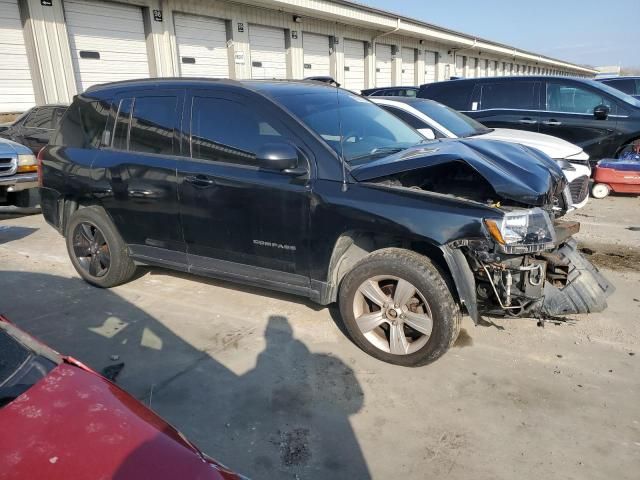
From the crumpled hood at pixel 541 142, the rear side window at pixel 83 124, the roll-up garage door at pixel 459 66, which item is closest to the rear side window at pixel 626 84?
the crumpled hood at pixel 541 142

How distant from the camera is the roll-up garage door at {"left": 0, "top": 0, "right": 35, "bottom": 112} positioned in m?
11.0

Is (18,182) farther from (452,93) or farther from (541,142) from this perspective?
(541,142)

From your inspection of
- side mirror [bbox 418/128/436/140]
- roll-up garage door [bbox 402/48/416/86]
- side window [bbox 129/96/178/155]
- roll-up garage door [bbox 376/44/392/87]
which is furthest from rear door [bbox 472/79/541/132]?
roll-up garage door [bbox 402/48/416/86]

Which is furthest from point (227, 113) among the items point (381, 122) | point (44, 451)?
point (44, 451)

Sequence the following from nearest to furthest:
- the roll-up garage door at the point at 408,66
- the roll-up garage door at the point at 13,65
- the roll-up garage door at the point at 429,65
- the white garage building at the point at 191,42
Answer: the roll-up garage door at the point at 13,65
the white garage building at the point at 191,42
the roll-up garage door at the point at 408,66
the roll-up garage door at the point at 429,65

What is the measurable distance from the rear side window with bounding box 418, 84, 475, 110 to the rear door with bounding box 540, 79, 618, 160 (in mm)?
1422

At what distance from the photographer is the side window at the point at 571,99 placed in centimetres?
848

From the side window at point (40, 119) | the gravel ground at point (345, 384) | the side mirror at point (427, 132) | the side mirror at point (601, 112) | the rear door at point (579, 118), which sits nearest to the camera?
the gravel ground at point (345, 384)

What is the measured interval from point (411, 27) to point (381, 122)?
76.2 feet

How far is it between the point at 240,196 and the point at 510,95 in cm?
723

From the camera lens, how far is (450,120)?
6.91m

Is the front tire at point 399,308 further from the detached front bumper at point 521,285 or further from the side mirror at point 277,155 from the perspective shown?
the side mirror at point 277,155

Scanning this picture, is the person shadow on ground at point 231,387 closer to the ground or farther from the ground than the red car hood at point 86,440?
closer to the ground

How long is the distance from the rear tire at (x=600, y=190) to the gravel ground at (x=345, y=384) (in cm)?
401
